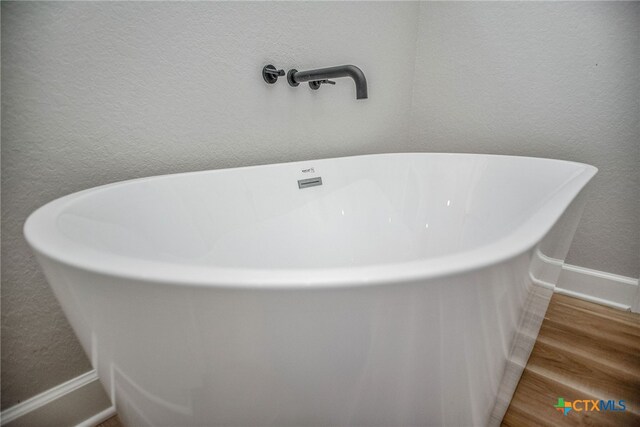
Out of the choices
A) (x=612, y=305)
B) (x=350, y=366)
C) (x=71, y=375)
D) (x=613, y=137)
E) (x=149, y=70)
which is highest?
(x=149, y=70)

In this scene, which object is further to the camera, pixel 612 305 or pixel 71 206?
pixel 612 305

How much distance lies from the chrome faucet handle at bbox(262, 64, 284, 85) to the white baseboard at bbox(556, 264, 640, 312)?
1290mm

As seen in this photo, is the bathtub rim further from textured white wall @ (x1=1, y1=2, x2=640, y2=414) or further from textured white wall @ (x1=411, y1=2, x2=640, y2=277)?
textured white wall @ (x1=411, y1=2, x2=640, y2=277)

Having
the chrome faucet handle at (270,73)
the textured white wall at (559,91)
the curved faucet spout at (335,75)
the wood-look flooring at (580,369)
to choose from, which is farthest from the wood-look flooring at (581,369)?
the chrome faucet handle at (270,73)

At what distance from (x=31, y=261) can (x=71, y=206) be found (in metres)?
0.21

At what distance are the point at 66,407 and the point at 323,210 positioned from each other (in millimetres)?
788

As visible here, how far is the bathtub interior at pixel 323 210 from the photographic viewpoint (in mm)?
665

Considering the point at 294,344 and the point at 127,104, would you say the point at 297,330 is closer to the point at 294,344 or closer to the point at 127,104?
the point at 294,344

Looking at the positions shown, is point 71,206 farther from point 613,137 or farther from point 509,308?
point 613,137

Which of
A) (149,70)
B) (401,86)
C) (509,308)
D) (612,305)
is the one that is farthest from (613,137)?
(149,70)

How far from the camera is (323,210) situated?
108 cm

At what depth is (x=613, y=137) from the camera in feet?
3.68

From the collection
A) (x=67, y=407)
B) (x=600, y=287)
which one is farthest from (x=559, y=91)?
(x=67, y=407)

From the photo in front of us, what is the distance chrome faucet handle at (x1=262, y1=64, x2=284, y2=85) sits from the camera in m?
0.99
